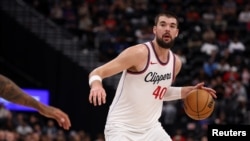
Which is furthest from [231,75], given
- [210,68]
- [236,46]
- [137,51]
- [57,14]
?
[137,51]

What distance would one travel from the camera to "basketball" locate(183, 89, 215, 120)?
26.9ft

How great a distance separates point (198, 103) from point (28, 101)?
330cm

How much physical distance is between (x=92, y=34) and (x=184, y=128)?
6279mm

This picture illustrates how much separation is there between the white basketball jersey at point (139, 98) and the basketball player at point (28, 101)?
2014 millimetres

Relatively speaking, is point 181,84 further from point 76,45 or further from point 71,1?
point 71,1

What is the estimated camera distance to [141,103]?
7.47 m

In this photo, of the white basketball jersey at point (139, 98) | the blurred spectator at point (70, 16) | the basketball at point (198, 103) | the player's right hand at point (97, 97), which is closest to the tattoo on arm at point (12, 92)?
the player's right hand at point (97, 97)

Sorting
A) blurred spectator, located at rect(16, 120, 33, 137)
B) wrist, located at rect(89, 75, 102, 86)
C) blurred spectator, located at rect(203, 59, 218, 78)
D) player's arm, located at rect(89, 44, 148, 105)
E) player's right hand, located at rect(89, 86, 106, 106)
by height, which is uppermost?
player's arm, located at rect(89, 44, 148, 105)

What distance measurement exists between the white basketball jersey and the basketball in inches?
30.6

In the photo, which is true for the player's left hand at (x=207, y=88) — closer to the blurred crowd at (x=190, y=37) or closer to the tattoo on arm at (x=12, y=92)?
the tattoo on arm at (x=12, y=92)

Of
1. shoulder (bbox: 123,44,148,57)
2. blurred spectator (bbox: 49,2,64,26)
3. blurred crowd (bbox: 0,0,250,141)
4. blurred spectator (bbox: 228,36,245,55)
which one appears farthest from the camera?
blurred spectator (bbox: 49,2,64,26)

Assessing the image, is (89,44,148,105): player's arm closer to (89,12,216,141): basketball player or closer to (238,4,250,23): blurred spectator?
(89,12,216,141): basketball player

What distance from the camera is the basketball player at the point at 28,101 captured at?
536 centimetres

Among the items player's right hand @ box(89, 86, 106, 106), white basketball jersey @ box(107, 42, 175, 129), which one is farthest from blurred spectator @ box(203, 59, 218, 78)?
player's right hand @ box(89, 86, 106, 106)
